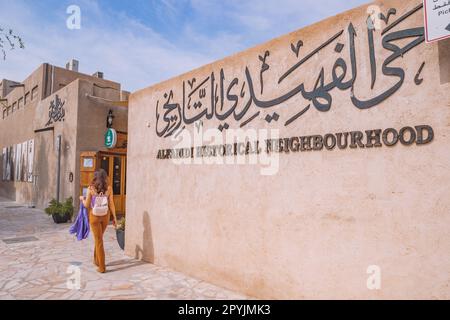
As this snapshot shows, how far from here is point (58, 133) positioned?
12422mm

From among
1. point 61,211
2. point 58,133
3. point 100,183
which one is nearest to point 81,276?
point 100,183

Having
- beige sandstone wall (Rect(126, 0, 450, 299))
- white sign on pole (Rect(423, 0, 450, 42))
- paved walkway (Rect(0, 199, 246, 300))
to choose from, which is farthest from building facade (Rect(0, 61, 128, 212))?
white sign on pole (Rect(423, 0, 450, 42))

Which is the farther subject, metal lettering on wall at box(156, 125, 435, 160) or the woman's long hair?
the woman's long hair

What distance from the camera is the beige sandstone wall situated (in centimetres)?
291

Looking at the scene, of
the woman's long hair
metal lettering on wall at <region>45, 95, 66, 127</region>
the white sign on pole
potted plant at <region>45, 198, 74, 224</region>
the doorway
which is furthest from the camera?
metal lettering on wall at <region>45, 95, 66, 127</region>

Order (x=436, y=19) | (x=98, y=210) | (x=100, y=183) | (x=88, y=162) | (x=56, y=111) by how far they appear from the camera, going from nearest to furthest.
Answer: (x=436, y=19) → (x=98, y=210) → (x=100, y=183) → (x=88, y=162) → (x=56, y=111)

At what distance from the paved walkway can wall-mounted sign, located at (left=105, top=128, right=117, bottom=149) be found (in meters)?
3.82

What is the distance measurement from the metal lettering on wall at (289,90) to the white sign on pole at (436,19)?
178mm

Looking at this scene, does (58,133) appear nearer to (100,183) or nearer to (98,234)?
(100,183)

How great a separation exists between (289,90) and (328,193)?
4.58 ft

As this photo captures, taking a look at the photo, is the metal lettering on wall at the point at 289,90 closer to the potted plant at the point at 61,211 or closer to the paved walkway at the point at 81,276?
the paved walkway at the point at 81,276

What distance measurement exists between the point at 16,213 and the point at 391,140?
1380 centimetres

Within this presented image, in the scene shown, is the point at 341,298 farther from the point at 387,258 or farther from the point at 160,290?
the point at 160,290

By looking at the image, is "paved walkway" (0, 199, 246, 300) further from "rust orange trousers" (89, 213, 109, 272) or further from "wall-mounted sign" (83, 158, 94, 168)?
"wall-mounted sign" (83, 158, 94, 168)
